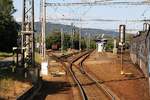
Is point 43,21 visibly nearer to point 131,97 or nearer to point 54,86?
point 54,86

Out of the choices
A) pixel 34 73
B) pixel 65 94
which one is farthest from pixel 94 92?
pixel 34 73

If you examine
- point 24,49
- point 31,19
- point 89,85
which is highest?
point 31,19

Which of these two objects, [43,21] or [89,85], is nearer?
[89,85]

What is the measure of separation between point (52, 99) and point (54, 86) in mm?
7722

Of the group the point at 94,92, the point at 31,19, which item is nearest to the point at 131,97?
the point at 94,92

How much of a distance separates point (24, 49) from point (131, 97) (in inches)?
371

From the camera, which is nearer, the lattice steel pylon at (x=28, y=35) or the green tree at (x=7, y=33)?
the lattice steel pylon at (x=28, y=35)

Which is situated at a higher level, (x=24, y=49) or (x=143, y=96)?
(x=24, y=49)

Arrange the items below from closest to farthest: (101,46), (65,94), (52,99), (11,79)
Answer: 1. (52,99)
2. (65,94)
3. (11,79)
4. (101,46)

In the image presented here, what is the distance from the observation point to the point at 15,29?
3812 inches

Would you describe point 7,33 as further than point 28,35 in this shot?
Yes

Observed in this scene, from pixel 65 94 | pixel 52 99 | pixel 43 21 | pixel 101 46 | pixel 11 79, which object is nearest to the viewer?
pixel 52 99

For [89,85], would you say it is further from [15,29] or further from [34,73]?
[15,29]

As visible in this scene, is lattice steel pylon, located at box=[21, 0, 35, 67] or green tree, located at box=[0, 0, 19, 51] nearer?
lattice steel pylon, located at box=[21, 0, 35, 67]
